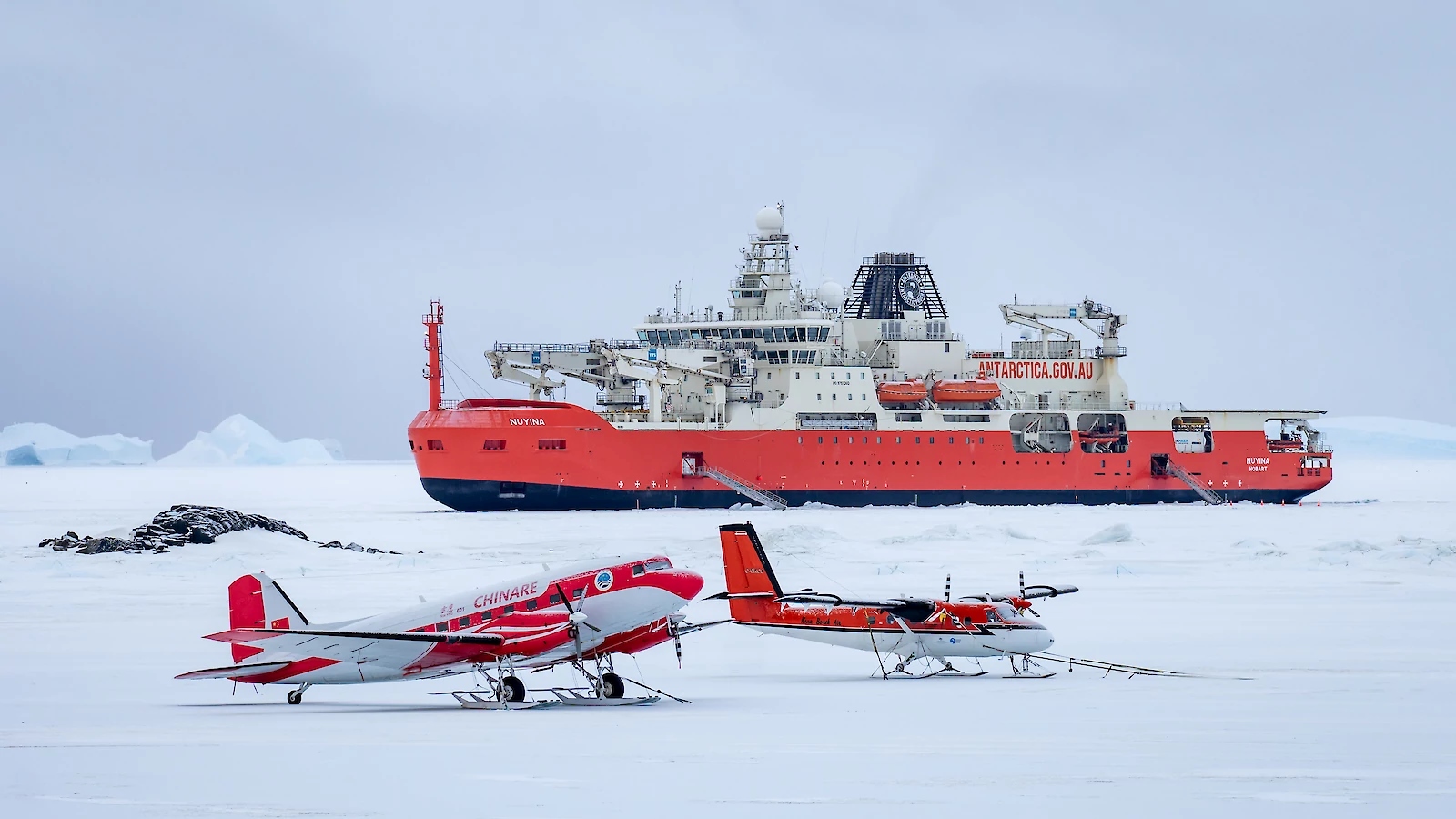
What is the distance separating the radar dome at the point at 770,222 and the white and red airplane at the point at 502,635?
53.1 m

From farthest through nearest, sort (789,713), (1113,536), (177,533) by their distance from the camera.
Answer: (1113,536) → (177,533) → (789,713)

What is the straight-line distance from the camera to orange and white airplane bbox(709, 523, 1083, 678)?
75.3ft

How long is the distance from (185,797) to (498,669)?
19.6 ft

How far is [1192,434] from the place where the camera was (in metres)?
74.1

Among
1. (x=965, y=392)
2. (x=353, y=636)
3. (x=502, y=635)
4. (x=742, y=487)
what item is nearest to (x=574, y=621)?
(x=502, y=635)

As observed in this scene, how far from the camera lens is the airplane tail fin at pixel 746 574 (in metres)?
24.9

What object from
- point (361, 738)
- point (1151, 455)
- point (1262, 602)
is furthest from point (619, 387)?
point (361, 738)

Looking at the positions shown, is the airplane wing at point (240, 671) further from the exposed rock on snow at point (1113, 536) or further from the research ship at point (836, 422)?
the research ship at point (836, 422)

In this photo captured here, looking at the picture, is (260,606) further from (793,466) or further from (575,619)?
(793,466)

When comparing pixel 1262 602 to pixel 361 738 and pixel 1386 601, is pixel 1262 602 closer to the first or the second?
pixel 1386 601

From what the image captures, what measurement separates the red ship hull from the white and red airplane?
141 feet

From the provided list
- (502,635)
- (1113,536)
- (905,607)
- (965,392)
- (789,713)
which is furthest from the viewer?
(965,392)

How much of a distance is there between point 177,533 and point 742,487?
1147 inches

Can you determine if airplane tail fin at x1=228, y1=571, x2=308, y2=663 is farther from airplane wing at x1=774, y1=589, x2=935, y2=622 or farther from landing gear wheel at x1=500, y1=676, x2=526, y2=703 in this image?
airplane wing at x1=774, y1=589, x2=935, y2=622
